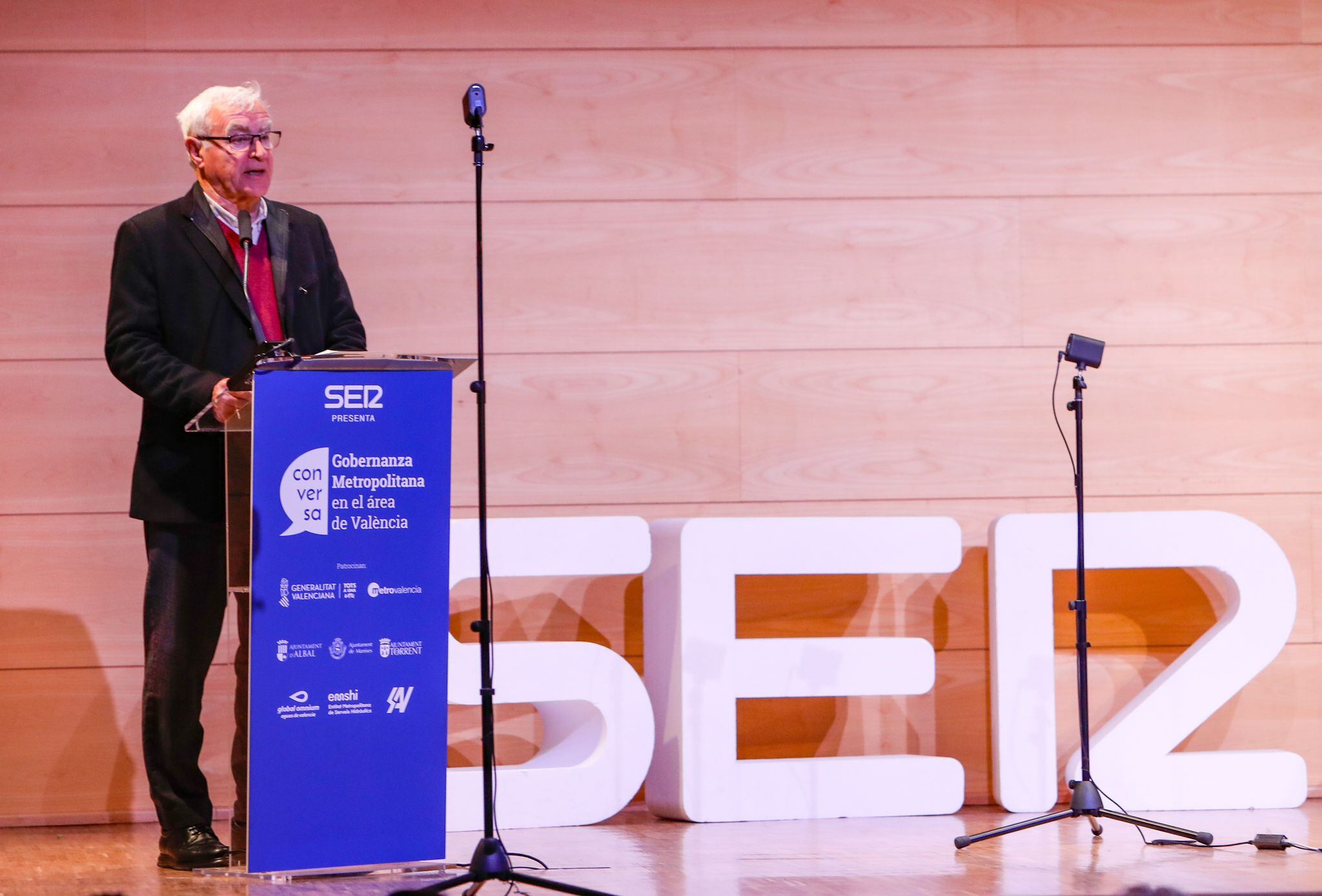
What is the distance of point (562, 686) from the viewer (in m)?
3.70

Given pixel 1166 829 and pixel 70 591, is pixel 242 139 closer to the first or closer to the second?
pixel 70 591

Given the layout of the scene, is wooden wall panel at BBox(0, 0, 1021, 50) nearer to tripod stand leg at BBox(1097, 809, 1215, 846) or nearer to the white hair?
the white hair

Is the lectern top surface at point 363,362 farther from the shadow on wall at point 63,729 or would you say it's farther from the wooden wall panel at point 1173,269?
the wooden wall panel at point 1173,269

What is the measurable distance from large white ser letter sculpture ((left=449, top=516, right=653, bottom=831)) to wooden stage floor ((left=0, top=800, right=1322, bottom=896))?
0.28 ft

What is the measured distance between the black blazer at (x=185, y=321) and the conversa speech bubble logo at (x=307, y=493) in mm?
450

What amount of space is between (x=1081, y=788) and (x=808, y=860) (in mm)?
708

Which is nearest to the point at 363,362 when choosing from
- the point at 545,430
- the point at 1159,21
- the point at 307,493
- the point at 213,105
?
the point at 307,493

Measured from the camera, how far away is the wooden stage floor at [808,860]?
2770 millimetres

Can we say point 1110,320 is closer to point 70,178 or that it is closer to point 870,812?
point 870,812

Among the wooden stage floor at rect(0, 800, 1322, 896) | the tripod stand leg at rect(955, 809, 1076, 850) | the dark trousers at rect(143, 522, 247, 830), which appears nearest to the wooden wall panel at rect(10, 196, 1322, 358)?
the dark trousers at rect(143, 522, 247, 830)

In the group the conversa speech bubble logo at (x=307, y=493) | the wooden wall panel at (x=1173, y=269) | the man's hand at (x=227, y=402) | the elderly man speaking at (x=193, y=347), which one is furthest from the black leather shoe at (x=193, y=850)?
the wooden wall panel at (x=1173, y=269)

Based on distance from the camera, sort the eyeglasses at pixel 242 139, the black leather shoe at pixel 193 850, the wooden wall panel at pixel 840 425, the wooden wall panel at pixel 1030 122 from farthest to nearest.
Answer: the wooden wall panel at pixel 1030 122
the wooden wall panel at pixel 840 425
the eyeglasses at pixel 242 139
the black leather shoe at pixel 193 850

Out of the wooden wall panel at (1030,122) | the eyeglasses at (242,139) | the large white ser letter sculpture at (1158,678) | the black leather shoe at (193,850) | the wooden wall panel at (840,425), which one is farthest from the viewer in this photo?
the wooden wall panel at (1030,122)

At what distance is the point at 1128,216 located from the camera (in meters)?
4.26
